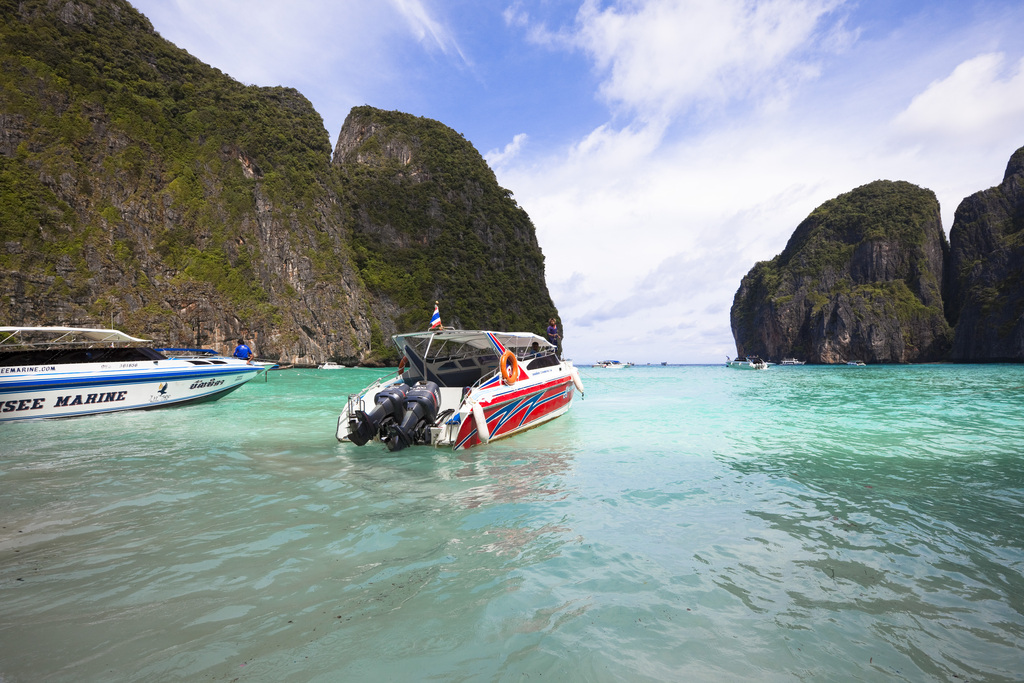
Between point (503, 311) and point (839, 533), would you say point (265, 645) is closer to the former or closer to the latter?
point (839, 533)

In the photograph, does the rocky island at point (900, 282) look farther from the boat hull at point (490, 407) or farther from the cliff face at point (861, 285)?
the boat hull at point (490, 407)

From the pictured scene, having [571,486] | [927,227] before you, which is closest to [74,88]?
[571,486]

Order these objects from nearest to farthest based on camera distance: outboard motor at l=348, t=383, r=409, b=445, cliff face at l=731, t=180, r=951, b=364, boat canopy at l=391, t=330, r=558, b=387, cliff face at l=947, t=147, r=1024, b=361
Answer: outboard motor at l=348, t=383, r=409, b=445 < boat canopy at l=391, t=330, r=558, b=387 < cliff face at l=947, t=147, r=1024, b=361 < cliff face at l=731, t=180, r=951, b=364

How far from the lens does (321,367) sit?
6222cm

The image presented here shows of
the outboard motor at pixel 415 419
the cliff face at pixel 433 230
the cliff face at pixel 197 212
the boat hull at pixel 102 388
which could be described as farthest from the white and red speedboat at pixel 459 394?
the cliff face at pixel 433 230

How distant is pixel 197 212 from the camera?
198 ft

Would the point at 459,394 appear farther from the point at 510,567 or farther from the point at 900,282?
the point at 900,282

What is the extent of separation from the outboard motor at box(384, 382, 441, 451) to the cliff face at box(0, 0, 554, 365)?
56.4 meters

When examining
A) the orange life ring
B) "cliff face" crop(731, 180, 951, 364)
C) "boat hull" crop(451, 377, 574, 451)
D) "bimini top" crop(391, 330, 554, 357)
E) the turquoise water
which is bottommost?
the turquoise water

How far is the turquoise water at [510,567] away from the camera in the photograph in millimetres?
2660

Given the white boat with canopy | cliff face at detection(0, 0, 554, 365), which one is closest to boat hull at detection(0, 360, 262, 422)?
the white boat with canopy

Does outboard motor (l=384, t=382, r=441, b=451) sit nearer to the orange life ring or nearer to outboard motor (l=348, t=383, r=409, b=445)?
outboard motor (l=348, t=383, r=409, b=445)

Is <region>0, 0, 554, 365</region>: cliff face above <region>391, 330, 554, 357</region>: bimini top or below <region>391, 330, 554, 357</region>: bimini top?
above

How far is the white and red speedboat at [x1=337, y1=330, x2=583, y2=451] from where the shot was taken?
28.0 feet
